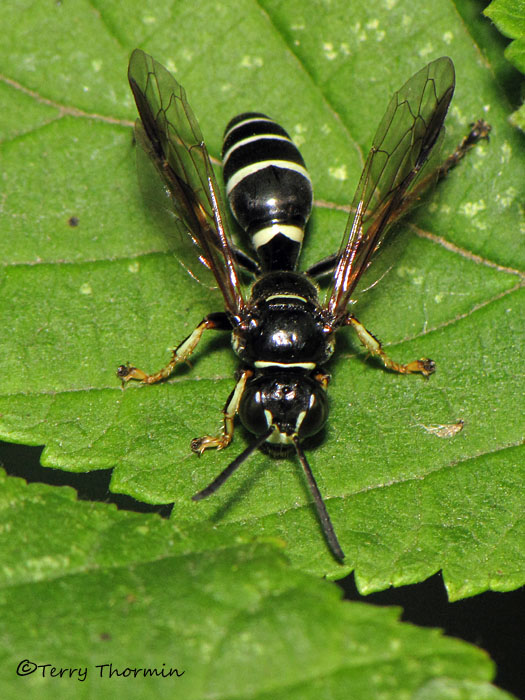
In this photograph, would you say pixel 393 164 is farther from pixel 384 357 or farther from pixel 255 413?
pixel 255 413

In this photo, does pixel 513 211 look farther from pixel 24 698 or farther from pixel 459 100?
pixel 24 698

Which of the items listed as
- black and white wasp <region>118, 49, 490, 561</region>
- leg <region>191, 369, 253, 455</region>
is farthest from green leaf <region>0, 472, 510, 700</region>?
black and white wasp <region>118, 49, 490, 561</region>

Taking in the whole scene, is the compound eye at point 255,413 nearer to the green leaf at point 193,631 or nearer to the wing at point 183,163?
the wing at point 183,163

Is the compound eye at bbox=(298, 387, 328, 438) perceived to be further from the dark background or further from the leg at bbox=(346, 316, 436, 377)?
the dark background

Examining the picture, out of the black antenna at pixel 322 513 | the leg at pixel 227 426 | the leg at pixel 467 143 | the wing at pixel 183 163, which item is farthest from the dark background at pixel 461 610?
the leg at pixel 467 143

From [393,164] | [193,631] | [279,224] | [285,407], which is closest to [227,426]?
[285,407]
